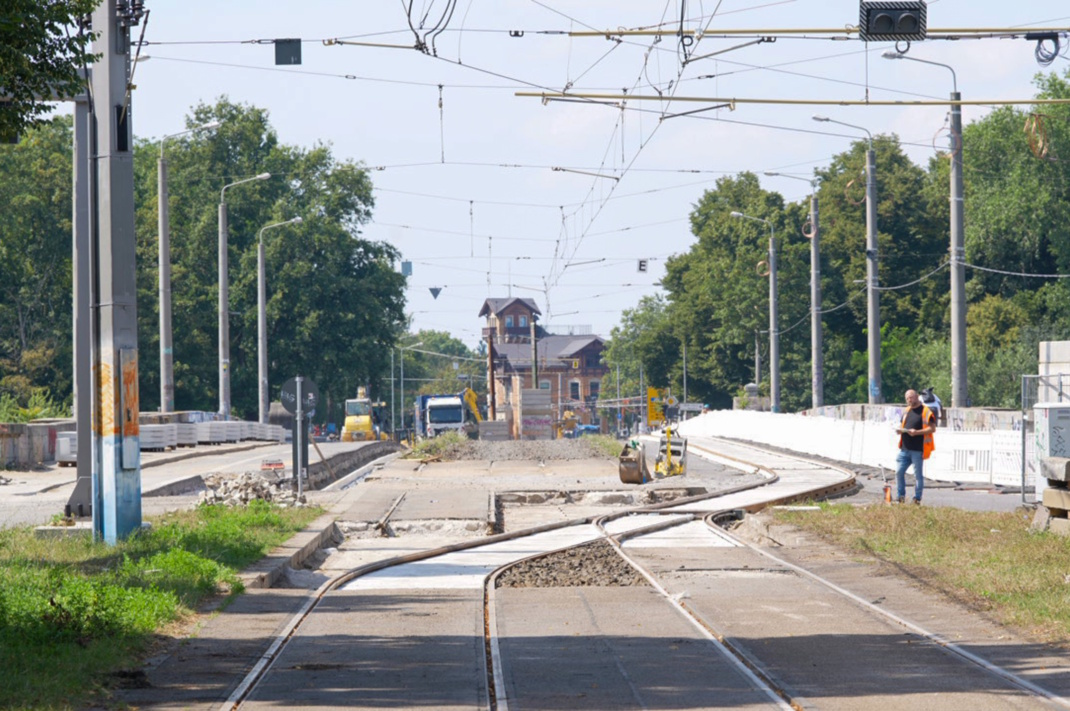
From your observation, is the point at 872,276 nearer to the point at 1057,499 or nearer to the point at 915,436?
the point at 915,436

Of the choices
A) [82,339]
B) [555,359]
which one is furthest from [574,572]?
[555,359]

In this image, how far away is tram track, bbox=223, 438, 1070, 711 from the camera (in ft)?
29.9

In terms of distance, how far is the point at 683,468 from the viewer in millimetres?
35219

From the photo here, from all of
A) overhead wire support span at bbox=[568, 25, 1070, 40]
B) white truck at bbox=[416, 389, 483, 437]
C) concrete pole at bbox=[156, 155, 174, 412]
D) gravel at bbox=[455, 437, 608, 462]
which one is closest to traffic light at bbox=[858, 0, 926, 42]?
overhead wire support span at bbox=[568, 25, 1070, 40]

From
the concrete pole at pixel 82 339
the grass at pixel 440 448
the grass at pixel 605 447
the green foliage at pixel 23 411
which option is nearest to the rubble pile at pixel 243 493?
the concrete pole at pixel 82 339

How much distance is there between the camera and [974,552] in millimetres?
15789

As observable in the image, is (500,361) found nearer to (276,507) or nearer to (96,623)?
(276,507)

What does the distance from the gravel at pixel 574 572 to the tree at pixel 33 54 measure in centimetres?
652

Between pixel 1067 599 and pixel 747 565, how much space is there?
17.3 feet

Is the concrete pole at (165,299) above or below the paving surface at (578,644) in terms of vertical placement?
above

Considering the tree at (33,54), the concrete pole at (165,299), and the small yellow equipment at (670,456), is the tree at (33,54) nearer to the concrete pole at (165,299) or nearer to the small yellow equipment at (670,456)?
the small yellow equipment at (670,456)

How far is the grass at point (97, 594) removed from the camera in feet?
29.6

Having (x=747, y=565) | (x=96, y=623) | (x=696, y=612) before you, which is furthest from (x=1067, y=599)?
(x=96, y=623)

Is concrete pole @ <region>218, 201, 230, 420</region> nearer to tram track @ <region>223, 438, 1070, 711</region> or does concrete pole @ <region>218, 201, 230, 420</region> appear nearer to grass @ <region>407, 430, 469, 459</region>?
grass @ <region>407, 430, 469, 459</region>
